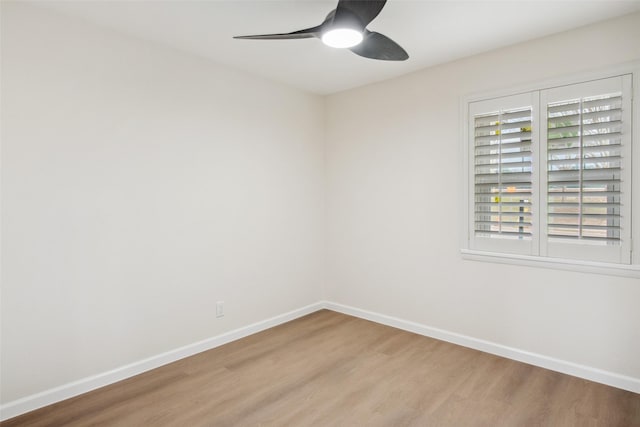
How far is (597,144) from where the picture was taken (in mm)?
2512

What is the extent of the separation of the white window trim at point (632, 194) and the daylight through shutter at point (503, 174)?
92mm

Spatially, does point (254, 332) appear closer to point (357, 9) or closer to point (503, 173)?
point (503, 173)

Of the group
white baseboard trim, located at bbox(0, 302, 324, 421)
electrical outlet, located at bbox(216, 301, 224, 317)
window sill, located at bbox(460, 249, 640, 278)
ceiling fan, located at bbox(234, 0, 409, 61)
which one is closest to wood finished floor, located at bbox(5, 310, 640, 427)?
white baseboard trim, located at bbox(0, 302, 324, 421)

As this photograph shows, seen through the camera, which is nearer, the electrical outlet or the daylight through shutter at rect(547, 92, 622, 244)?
the daylight through shutter at rect(547, 92, 622, 244)

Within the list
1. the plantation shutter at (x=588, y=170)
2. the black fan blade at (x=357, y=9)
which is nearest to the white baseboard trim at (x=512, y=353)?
the plantation shutter at (x=588, y=170)

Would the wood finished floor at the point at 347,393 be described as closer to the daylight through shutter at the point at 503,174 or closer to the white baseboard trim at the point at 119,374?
the white baseboard trim at the point at 119,374

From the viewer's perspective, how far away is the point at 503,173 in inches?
115

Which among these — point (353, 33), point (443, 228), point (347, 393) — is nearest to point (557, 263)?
point (443, 228)

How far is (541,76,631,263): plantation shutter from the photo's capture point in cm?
245

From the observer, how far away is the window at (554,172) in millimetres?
2467

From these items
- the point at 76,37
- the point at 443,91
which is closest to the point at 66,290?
the point at 76,37

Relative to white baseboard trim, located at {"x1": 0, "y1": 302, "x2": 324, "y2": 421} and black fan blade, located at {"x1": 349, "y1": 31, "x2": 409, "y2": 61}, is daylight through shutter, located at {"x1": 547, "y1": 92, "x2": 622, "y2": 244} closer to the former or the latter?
black fan blade, located at {"x1": 349, "y1": 31, "x2": 409, "y2": 61}

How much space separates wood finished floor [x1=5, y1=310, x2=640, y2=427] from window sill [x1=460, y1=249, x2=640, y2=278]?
0.78m

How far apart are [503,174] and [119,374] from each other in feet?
10.7
